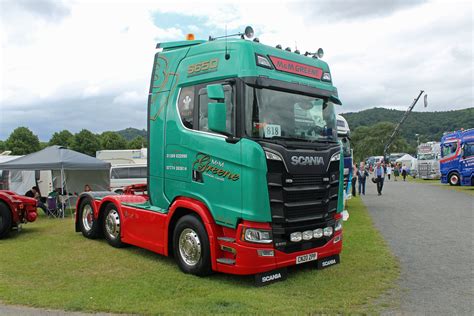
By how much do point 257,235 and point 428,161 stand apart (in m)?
39.7

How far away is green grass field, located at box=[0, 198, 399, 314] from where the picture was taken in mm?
5105

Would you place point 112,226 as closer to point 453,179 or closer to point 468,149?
point 468,149

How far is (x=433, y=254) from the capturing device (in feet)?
26.7

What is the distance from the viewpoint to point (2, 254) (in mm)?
8312

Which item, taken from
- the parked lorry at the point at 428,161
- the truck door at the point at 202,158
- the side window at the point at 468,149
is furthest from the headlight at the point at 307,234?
the parked lorry at the point at 428,161

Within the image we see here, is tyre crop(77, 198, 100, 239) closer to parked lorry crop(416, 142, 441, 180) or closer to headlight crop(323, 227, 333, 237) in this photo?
headlight crop(323, 227, 333, 237)

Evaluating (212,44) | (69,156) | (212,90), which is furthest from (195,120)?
(69,156)

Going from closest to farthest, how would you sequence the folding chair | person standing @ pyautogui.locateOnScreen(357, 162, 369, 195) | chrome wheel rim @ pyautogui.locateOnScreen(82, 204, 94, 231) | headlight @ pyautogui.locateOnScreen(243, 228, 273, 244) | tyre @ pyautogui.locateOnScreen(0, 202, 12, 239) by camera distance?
headlight @ pyautogui.locateOnScreen(243, 228, 273, 244), chrome wheel rim @ pyautogui.locateOnScreen(82, 204, 94, 231), tyre @ pyautogui.locateOnScreen(0, 202, 12, 239), the folding chair, person standing @ pyautogui.locateOnScreen(357, 162, 369, 195)

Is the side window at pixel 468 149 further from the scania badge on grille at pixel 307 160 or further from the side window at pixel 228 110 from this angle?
the side window at pixel 228 110

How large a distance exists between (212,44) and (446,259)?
5.64m

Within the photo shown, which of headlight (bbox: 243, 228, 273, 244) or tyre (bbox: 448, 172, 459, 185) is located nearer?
headlight (bbox: 243, 228, 273, 244)

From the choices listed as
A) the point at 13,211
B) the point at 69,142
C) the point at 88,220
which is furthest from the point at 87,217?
the point at 69,142

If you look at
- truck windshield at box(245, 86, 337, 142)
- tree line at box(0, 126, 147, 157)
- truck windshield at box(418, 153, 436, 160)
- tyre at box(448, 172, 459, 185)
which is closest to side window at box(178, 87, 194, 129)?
truck windshield at box(245, 86, 337, 142)

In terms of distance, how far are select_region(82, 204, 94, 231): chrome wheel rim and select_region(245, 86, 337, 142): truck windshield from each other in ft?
18.4
